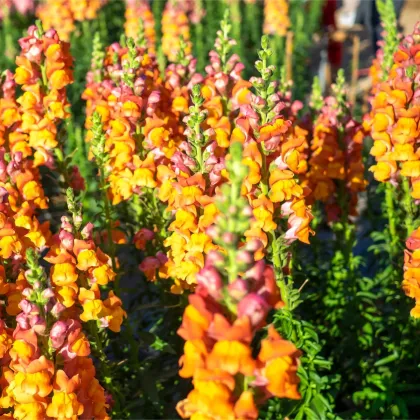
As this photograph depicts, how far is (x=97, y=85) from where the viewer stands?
13.9 feet

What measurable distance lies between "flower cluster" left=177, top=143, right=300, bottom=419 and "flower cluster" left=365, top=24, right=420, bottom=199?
5.64 ft

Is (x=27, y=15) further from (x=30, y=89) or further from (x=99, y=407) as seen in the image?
(x=99, y=407)

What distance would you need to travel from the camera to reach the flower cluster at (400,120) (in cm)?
348

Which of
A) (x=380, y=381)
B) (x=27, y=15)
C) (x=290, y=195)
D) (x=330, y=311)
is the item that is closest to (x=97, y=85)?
(x=290, y=195)

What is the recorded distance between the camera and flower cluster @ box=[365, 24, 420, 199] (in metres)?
3.48

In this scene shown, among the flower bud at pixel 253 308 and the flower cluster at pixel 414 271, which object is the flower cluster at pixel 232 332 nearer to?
the flower bud at pixel 253 308

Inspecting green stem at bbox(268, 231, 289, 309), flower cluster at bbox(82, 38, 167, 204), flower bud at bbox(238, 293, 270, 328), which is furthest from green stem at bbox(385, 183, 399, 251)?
flower bud at bbox(238, 293, 270, 328)

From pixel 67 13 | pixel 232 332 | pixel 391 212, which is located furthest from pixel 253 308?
pixel 67 13

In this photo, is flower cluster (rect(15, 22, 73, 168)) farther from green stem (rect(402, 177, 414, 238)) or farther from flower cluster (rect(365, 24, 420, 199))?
green stem (rect(402, 177, 414, 238))

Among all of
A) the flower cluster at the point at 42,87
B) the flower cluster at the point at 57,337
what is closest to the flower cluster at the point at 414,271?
the flower cluster at the point at 57,337

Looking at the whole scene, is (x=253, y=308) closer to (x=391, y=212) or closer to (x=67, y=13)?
(x=391, y=212)

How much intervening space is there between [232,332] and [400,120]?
6.56 feet

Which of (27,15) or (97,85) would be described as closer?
(97,85)

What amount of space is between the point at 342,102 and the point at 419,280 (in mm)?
1485
